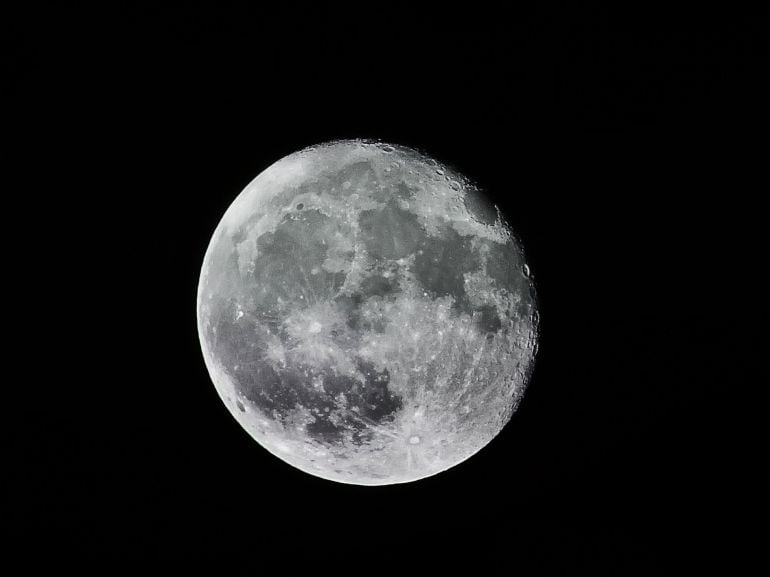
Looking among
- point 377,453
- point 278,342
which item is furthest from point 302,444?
point 278,342

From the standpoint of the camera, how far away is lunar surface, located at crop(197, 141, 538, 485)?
3072 mm

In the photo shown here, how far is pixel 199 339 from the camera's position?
A: 12.6ft

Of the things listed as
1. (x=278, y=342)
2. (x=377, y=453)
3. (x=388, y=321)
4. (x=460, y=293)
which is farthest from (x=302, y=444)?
(x=460, y=293)

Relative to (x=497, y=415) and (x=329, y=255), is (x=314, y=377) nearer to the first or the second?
(x=329, y=255)

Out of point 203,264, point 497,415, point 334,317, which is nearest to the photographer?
point 334,317

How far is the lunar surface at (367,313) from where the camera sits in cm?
307

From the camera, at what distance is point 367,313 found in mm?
3039

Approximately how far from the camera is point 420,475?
361 cm

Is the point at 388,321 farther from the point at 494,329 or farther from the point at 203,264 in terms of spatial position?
the point at 203,264

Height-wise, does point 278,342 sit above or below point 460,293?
below

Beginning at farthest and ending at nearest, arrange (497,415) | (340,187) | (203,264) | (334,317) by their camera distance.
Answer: (203,264)
(497,415)
(340,187)
(334,317)

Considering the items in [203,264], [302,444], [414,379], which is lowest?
[302,444]

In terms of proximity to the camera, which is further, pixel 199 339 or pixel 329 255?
pixel 199 339

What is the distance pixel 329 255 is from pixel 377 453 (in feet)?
3.47
